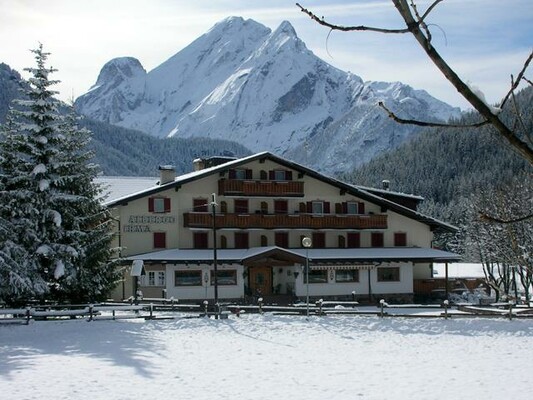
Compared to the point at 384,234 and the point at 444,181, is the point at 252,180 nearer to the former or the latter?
the point at 384,234

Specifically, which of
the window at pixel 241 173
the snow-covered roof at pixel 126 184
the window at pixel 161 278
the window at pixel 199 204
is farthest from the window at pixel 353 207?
the snow-covered roof at pixel 126 184

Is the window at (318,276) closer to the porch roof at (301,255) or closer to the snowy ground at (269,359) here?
the porch roof at (301,255)

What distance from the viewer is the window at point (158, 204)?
1970 inches

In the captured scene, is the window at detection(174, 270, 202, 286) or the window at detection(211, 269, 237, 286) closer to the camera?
the window at detection(174, 270, 202, 286)

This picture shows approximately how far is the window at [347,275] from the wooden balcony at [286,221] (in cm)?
342

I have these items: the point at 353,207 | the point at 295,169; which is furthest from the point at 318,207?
the point at 295,169

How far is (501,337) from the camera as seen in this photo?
98.6 feet

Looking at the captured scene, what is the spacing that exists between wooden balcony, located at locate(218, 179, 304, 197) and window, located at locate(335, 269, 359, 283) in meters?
6.16

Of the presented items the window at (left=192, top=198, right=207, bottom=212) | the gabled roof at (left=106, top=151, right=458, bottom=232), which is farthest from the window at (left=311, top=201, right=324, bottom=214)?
the window at (left=192, top=198, right=207, bottom=212)

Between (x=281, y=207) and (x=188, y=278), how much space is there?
918cm

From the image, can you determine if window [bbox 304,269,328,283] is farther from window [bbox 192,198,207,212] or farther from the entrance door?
window [bbox 192,198,207,212]

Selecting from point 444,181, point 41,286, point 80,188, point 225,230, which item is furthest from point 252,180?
point 444,181

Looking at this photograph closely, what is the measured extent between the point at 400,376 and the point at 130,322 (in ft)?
54.6

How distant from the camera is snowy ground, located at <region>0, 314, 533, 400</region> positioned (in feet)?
60.4
